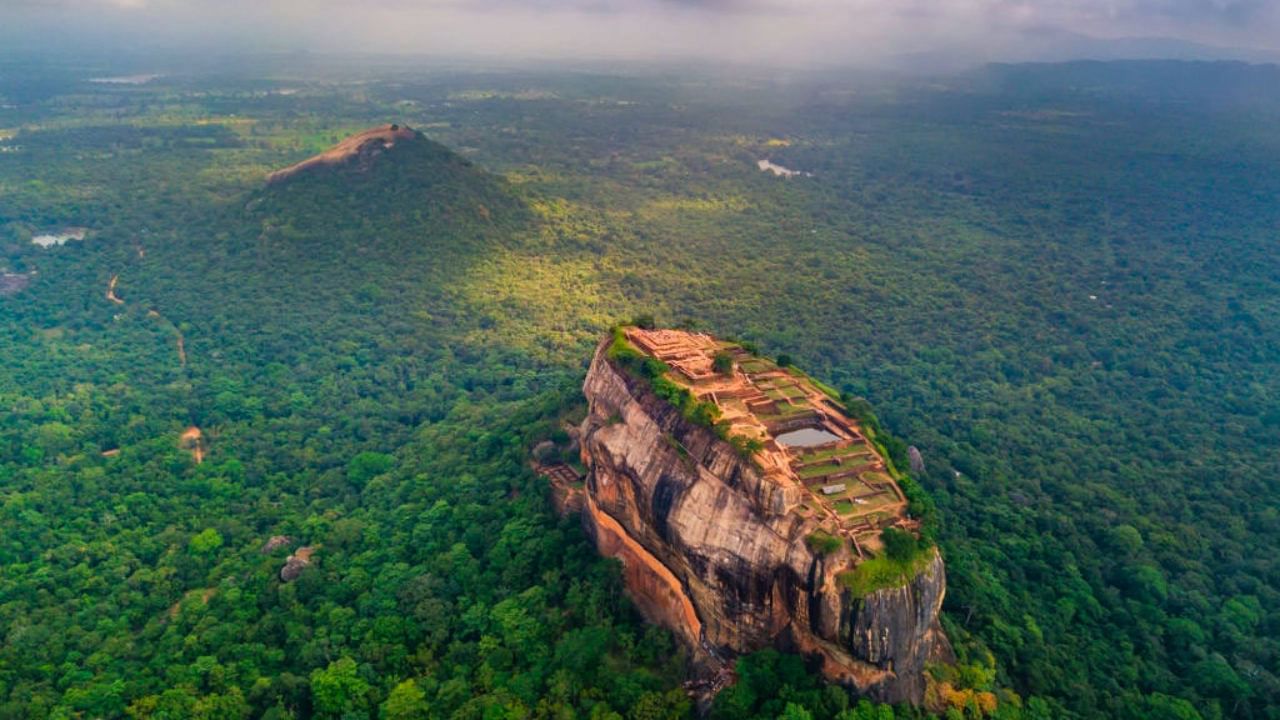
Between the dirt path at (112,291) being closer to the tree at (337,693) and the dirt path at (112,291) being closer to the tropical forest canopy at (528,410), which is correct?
the tropical forest canopy at (528,410)

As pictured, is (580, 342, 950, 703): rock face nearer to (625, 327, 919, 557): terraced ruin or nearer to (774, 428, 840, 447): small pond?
(625, 327, 919, 557): terraced ruin

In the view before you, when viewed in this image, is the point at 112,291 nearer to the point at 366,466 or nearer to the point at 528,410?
the point at 366,466

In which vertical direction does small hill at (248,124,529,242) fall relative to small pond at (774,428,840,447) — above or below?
above

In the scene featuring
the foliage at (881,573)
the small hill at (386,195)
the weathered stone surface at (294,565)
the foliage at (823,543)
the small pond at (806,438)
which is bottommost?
the weathered stone surface at (294,565)

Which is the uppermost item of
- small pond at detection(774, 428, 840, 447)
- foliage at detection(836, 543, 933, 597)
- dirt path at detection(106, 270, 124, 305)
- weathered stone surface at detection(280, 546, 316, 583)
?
small pond at detection(774, 428, 840, 447)

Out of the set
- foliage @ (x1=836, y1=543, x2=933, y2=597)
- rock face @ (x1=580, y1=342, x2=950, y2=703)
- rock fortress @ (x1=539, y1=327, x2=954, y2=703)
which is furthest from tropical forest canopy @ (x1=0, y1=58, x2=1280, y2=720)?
foliage @ (x1=836, y1=543, x2=933, y2=597)

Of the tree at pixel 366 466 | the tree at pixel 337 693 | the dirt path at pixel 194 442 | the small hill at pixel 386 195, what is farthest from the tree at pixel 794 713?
the small hill at pixel 386 195
